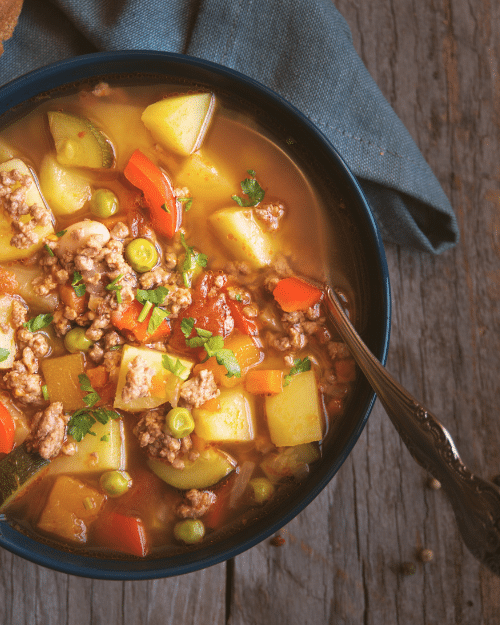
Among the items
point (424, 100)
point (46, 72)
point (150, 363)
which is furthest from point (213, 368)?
point (424, 100)

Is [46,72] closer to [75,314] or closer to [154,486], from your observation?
[75,314]

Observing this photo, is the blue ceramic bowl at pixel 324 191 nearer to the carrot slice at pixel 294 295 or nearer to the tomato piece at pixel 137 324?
the carrot slice at pixel 294 295

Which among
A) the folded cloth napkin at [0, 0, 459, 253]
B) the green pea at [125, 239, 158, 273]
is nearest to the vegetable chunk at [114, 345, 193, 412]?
the green pea at [125, 239, 158, 273]

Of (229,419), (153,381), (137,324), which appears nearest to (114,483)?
(153,381)

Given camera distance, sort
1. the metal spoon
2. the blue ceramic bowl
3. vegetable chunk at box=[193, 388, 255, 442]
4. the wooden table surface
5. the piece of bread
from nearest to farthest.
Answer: the metal spoon, the blue ceramic bowl, vegetable chunk at box=[193, 388, 255, 442], the piece of bread, the wooden table surface

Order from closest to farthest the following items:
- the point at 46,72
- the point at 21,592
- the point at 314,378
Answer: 1. the point at 46,72
2. the point at 314,378
3. the point at 21,592

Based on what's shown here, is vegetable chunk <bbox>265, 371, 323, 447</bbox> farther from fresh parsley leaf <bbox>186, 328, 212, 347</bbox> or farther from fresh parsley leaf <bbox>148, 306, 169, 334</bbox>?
fresh parsley leaf <bbox>148, 306, 169, 334</bbox>
